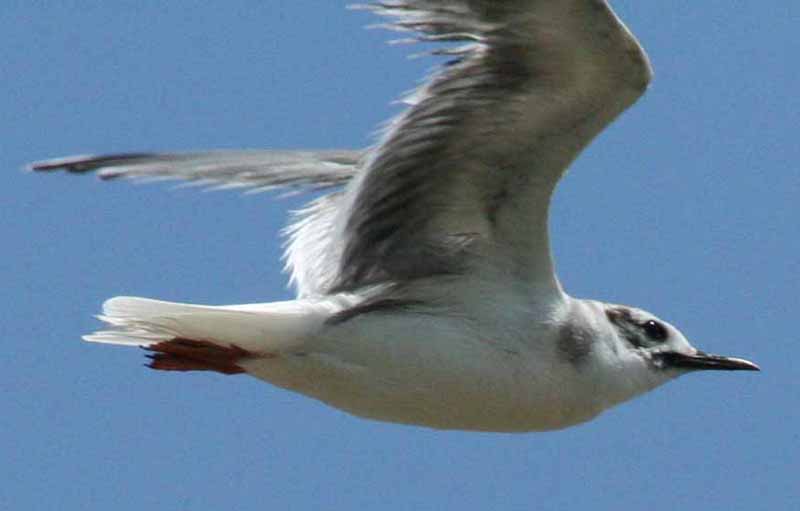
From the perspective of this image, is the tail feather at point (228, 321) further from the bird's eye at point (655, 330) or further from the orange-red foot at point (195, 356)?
the bird's eye at point (655, 330)

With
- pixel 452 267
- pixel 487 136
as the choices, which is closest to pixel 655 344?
pixel 452 267

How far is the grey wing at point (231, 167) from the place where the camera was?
24.1 feet

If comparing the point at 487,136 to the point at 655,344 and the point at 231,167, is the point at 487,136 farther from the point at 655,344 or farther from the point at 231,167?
the point at 655,344

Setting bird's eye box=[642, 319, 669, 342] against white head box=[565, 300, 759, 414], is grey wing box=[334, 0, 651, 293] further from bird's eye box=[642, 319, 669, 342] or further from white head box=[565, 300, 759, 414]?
bird's eye box=[642, 319, 669, 342]

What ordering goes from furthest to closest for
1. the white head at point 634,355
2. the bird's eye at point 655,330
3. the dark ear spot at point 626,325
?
the bird's eye at point 655,330 < the dark ear spot at point 626,325 < the white head at point 634,355

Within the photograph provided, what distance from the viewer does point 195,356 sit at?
726cm

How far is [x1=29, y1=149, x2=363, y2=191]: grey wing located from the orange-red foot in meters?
0.56

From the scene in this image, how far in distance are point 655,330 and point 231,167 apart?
1.59 m

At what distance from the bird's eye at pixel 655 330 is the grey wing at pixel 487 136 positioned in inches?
31.8

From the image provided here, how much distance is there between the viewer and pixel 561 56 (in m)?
6.82

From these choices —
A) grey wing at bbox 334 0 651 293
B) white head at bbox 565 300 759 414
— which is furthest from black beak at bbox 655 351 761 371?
grey wing at bbox 334 0 651 293

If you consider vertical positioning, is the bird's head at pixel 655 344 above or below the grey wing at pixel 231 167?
below

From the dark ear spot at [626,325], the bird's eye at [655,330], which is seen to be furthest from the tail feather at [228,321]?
the bird's eye at [655,330]

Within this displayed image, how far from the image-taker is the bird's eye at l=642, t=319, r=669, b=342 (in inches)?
317
